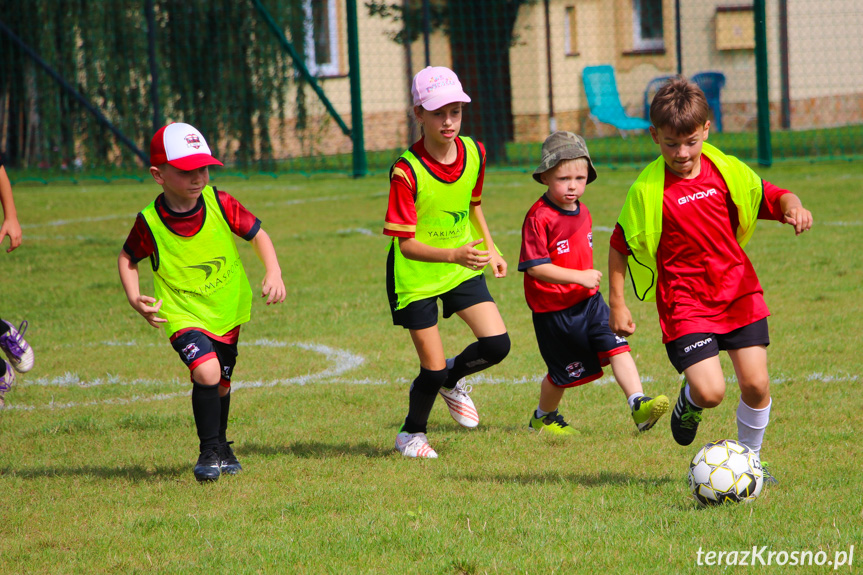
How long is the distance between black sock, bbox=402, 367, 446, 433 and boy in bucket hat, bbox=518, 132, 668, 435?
0.59 meters

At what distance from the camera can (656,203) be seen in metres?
4.00

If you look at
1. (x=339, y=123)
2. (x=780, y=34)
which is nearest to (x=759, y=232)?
(x=339, y=123)

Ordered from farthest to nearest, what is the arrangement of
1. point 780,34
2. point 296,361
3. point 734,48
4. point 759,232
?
point 734,48 < point 780,34 < point 759,232 < point 296,361

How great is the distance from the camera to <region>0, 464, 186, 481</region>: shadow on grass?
15.4 ft

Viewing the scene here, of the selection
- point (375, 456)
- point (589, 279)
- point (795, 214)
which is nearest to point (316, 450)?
point (375, 456)

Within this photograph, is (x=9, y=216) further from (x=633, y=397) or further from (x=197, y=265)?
(x=633, y=397)

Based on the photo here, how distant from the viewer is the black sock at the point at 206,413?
15.1ft

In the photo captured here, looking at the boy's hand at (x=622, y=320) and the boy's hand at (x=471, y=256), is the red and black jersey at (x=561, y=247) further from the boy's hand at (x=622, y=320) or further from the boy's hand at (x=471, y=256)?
the boy's hand at (x=622, y=320)

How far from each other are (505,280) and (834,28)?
17954mm

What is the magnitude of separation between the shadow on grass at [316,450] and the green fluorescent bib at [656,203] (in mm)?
1740

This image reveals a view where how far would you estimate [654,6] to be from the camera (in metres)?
26.1

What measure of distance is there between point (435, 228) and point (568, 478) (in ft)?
4.72

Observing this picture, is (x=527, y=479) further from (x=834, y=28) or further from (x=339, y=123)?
(x=834, y=28)

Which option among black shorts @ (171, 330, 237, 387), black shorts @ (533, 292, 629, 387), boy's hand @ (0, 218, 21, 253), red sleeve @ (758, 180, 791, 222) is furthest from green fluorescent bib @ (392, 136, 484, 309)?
boy's hand @ (0, 218, 21, 253)
